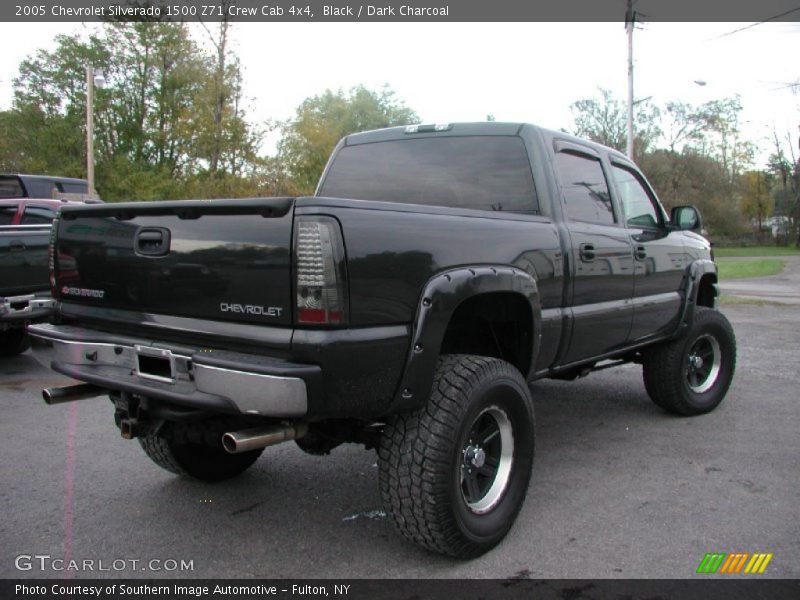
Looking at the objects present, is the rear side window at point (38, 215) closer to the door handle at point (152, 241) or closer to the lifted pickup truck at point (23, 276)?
the lifted pickup truck at point (23, 276)

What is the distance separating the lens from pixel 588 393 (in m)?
6.34

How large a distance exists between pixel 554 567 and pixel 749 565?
0.86m

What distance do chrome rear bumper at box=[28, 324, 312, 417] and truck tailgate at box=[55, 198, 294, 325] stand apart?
0.57 feet

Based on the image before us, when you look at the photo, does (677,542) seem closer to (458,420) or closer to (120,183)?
(458,420)

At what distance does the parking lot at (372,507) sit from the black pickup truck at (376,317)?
0.29 meters

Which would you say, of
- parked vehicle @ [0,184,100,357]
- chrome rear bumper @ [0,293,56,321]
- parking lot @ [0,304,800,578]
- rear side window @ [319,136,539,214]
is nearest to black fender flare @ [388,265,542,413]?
parking lot @ [0,304,800,578]

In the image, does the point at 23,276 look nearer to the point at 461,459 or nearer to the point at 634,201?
the point at 461,459

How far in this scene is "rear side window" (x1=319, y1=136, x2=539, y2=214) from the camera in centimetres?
394

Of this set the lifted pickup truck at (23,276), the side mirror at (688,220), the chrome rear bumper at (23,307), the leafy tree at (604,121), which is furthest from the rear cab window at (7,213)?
the leafy tree at (604,121)

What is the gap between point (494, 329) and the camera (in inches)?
143

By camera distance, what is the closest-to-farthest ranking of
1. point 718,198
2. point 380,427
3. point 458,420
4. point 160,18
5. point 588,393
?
point 458,420, point 380,427, point 588,393, point 160,18, point 718,198

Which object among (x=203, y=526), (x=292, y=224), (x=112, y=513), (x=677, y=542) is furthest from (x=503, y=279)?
(x=112, y=513)

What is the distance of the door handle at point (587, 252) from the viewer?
12.8 ft

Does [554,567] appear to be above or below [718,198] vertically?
below
